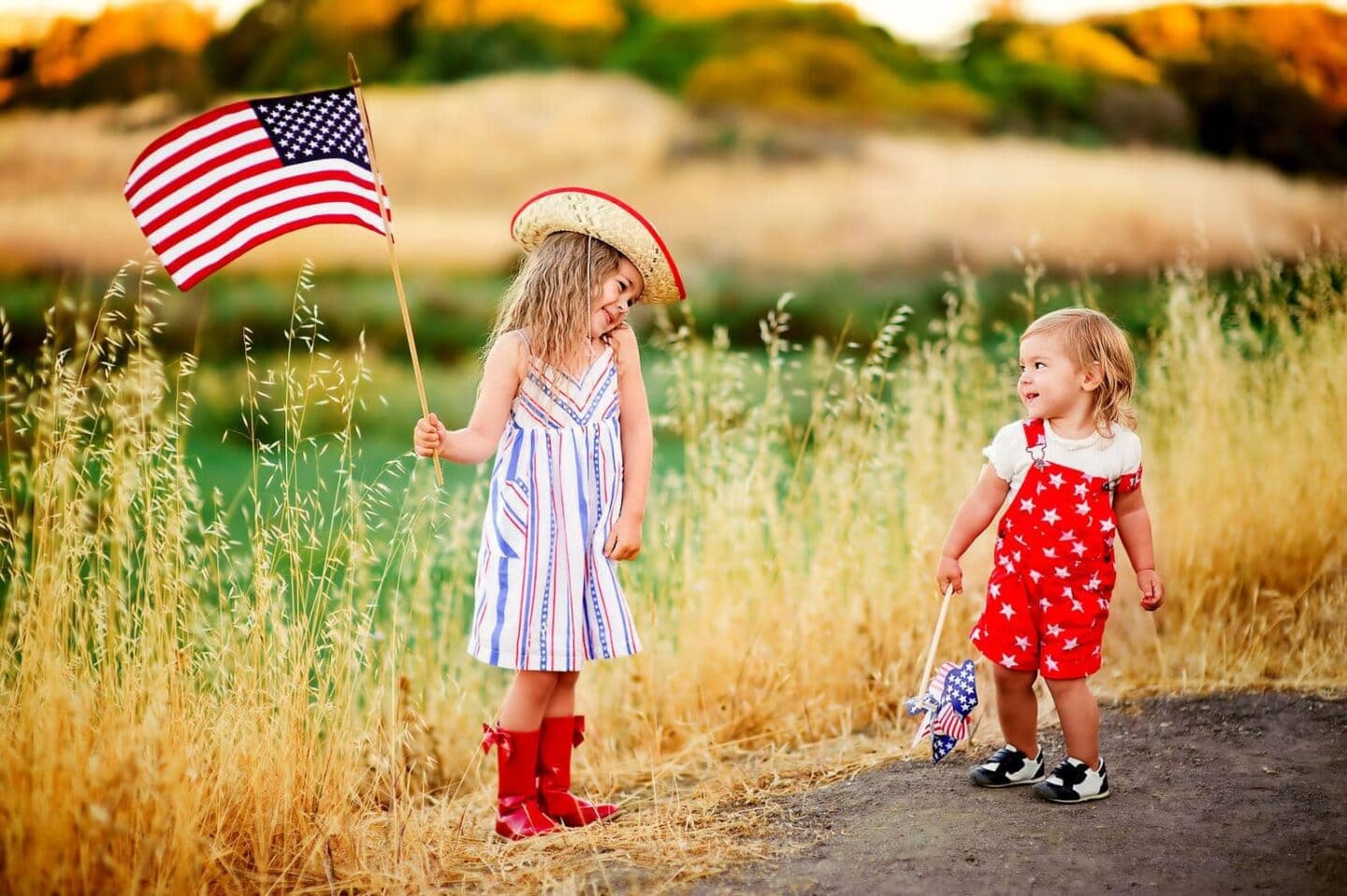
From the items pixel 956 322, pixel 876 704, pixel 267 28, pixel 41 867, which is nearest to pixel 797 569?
pixel 876 704

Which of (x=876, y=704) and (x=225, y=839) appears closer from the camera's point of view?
(x=225, y=839)

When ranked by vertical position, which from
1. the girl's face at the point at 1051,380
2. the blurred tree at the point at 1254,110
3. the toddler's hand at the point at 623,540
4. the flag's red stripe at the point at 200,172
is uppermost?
the blurred tree at the point at 1254,110

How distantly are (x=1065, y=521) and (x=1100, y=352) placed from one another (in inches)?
17.9

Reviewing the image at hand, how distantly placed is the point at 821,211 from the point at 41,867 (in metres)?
13.0

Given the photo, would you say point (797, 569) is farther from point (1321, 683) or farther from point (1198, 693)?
point (1321, 683)

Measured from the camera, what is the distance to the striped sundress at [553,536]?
11.1ft

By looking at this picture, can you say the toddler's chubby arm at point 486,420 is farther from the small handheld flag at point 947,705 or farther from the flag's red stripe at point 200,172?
the small handheld flag at point 947,705

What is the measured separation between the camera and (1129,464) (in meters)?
3.33

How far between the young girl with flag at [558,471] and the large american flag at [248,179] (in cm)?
52

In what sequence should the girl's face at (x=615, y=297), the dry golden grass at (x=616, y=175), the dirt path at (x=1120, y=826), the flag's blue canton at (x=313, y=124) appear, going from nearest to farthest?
the dirt path at (x=1120, y=826), the flag's blue canton at (x=313, y=124), the girl's face at (x=615, y=297), the dry golden grass at (x=616, y=175)

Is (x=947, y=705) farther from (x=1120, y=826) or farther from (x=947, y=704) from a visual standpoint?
(x=1120, y=826)

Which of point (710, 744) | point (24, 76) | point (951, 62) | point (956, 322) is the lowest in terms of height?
point (710, 744)

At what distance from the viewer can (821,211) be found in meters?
14.8

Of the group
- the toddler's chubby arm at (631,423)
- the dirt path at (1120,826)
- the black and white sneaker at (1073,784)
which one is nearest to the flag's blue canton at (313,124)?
the toddler's chubby arm at (631,423)
